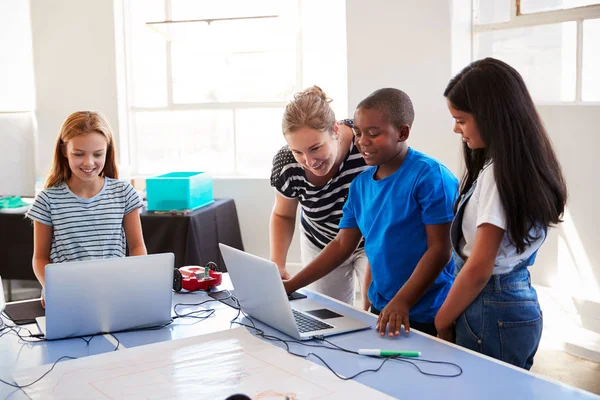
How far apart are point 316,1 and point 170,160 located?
5.16 feet

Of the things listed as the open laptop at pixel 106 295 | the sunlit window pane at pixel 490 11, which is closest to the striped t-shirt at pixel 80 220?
the open laptop at pixel 106 295

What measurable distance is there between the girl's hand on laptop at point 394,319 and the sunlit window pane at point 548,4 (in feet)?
8.38

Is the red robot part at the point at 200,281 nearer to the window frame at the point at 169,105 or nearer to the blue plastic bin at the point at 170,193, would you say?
the blue plastic bin at the point at 170,193

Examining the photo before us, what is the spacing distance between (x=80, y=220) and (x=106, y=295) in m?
0.62

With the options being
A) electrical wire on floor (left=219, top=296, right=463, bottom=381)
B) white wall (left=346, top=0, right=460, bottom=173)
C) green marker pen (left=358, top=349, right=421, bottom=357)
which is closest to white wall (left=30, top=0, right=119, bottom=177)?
white wall (left=346, top=0, right=460, bottom=173)

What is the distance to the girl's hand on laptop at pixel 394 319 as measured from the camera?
1.67 metres

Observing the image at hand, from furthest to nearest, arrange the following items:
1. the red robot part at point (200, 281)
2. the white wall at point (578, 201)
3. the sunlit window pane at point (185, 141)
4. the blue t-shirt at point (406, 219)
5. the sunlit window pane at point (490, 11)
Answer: the sunlit window pane at point (185, 141)
the sunlit window pane at point (490, 11)
the white wall at point (578, 201)
the red robot part at point (200, 281)
the blue t-shirt at point (406, 219)

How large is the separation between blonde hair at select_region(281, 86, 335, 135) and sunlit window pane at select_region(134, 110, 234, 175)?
2963 millimetres

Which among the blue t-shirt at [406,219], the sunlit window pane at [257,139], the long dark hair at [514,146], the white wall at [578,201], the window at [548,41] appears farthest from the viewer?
the sunlit window pane at [257,139]

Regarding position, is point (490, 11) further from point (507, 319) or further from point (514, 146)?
point (507, 319)

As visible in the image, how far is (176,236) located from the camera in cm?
398

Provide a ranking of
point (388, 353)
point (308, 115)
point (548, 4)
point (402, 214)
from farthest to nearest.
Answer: point (548, 4)
point (308, 115)
point (402, 214)
point (388, 353)

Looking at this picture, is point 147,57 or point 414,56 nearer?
point 414,56

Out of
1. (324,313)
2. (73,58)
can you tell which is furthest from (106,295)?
(73,58)
